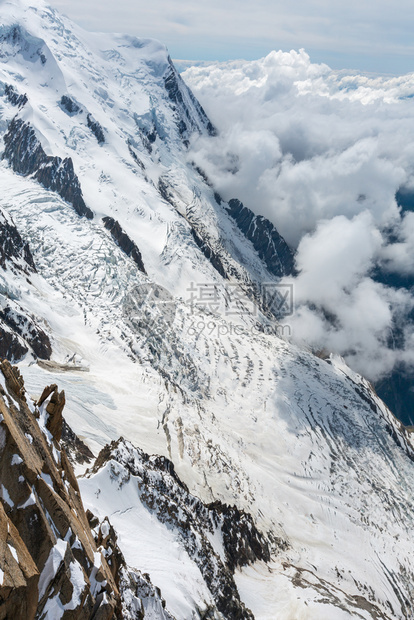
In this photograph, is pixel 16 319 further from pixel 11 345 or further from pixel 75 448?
pixel 75 448

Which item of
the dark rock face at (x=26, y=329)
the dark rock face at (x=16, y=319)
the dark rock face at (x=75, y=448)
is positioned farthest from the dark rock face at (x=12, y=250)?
the dark rock face at (x=75, y=448)

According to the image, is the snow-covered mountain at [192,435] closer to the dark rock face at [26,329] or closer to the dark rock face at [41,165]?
the dark rock face at [26,329]

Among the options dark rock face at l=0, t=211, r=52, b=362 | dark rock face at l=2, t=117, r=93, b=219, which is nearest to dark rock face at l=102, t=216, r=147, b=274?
dark rock face at l=2, t=117, r=93, b=219

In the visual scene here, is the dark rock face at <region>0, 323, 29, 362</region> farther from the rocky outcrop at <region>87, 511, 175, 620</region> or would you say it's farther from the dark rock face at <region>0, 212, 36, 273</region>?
the rocky outcrop at <region>87, 511, 175, 620</region>

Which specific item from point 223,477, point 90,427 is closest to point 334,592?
point 223,477

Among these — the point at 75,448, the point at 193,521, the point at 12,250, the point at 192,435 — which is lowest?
the point at 192,435

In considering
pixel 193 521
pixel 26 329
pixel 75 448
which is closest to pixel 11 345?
pixel 26 329

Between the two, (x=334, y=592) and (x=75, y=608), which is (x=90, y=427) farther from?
(x=75, y=608)
